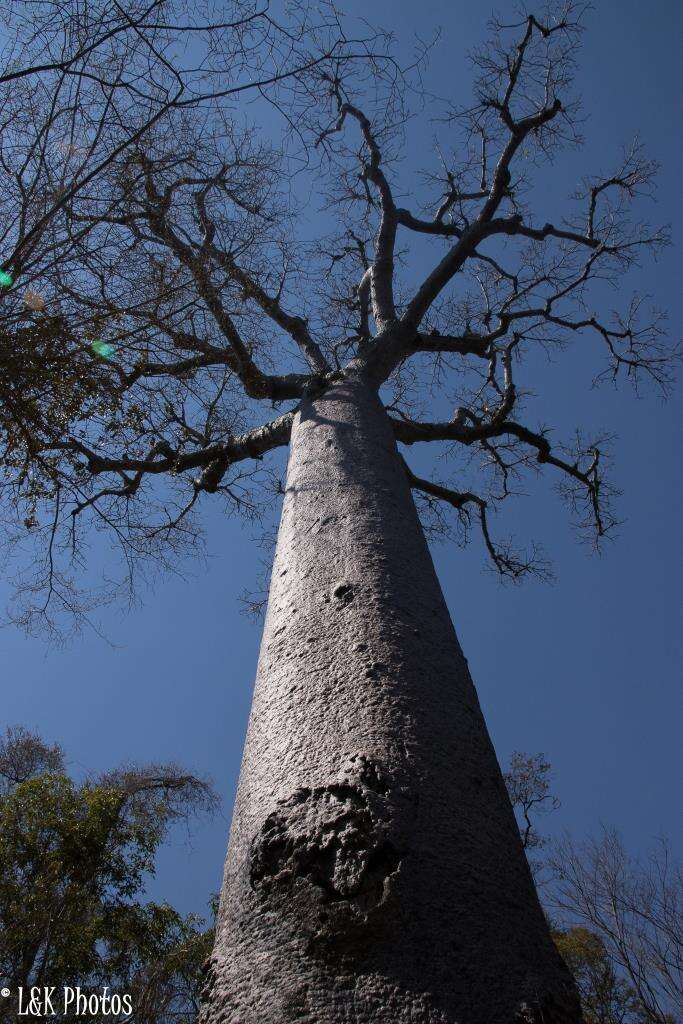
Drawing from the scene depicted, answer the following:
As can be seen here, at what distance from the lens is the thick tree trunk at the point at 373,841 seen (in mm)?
1018

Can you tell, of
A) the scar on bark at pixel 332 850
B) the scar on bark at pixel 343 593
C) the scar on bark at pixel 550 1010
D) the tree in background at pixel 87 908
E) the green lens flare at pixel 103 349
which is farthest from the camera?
the tree in background at pixel 87 908

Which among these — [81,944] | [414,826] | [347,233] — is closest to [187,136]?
[414,826]

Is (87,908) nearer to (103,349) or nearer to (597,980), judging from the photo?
(597,980)

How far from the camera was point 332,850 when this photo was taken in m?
1.22

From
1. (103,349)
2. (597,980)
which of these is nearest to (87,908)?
(597,980)

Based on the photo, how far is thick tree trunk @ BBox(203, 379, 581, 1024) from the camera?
3.34ft

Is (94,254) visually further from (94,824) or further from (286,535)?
(94,824)

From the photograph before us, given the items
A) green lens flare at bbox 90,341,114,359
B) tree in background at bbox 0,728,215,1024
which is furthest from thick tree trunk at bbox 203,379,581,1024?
tree in background at bbox 0,728,215,1024

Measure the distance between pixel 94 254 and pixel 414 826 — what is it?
6.21ft

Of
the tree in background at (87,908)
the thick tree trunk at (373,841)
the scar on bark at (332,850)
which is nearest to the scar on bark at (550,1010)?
the thick tree trunk at (373,841)

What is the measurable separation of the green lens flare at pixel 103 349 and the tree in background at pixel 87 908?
16.5 feet

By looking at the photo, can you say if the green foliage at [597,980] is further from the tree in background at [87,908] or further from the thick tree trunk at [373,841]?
the thick tree trunk at [373,841]

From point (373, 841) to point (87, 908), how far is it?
23.2 feet

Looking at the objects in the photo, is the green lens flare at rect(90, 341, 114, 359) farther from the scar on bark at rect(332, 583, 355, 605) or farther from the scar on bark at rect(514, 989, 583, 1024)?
the scar on bark at rect(514, 989, 583, 1024)
